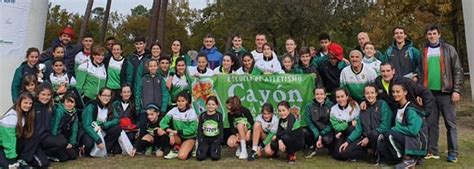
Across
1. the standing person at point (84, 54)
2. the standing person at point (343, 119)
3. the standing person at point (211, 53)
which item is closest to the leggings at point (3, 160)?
the standing person at point (84, 54)

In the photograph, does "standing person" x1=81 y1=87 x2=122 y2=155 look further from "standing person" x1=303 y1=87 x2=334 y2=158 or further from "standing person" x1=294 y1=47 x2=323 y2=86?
"standing person" x1=294 y1=47 x2=323 y2=86

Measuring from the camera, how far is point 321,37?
28.4 feet

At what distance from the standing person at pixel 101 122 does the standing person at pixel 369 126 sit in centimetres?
332

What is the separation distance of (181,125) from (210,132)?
1.64 feet

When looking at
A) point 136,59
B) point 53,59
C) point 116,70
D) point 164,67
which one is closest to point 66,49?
point 53,59

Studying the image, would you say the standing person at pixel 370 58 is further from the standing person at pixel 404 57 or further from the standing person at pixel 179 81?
the standing person at pixel 179 81

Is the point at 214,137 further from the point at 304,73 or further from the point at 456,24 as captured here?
the point at 456,24

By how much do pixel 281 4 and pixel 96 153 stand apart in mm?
24493

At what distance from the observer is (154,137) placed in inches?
316

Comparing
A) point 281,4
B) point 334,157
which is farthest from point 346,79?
point 281,4

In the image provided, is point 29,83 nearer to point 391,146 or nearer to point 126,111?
point 126,111

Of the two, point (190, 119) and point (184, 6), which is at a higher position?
point (184, 6)

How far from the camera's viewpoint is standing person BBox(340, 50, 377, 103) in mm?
7500

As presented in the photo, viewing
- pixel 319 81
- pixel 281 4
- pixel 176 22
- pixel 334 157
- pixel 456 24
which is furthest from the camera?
pixel 176 22
